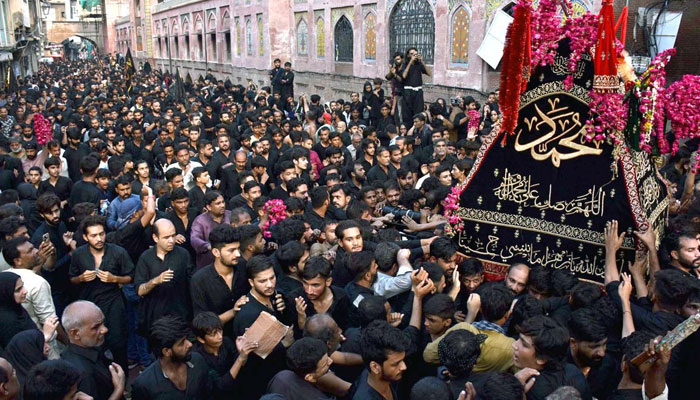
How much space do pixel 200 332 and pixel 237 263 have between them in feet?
3.28

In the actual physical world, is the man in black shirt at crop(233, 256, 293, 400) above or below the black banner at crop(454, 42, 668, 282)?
below

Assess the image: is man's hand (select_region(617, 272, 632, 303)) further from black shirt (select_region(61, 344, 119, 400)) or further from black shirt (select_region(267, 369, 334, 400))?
black shirt (select_region(61, 344, 119, 400))

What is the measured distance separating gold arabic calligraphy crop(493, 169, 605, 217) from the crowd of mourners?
0.71 ft

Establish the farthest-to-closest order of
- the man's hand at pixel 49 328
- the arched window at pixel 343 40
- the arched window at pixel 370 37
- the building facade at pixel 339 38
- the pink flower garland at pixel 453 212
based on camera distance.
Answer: the arched window at pixel 343 40, the arched window at pixel 370 37, the building facade at pixel 339 38, the pink flower garland at pixel 453 212, the man's hand at pixel 49 328

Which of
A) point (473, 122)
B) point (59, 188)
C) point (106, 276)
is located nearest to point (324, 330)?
point (106, 276)

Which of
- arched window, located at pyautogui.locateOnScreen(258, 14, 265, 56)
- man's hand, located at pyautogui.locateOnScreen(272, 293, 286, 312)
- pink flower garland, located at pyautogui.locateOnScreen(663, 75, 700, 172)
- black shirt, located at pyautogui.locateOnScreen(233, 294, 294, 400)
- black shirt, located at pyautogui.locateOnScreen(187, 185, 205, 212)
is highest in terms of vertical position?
arched window, located at pyautogui.locateOnScreen(258, 14, 265, 56)

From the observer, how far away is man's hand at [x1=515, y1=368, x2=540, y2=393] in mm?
3174

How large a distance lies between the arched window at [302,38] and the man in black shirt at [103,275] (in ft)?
62.2

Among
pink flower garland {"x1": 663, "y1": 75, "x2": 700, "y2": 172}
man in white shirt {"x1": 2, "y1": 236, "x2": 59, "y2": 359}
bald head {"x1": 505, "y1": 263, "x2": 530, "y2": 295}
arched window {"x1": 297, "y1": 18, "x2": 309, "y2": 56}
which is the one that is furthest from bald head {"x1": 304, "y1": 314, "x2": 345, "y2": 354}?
arched window {"x1": 297, "y1": 18, "x2": 309, "y2": 56}

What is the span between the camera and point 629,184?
4.71 metres

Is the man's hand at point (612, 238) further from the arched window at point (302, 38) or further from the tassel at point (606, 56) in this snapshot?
the arched window at point (302, 38)

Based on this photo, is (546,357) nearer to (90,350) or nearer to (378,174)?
(90,350)

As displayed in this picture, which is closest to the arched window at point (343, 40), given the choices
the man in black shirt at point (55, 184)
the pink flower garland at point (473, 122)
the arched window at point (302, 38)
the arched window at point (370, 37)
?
the arched window at point (370, 37)

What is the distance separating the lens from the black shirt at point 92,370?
11.5 ft
